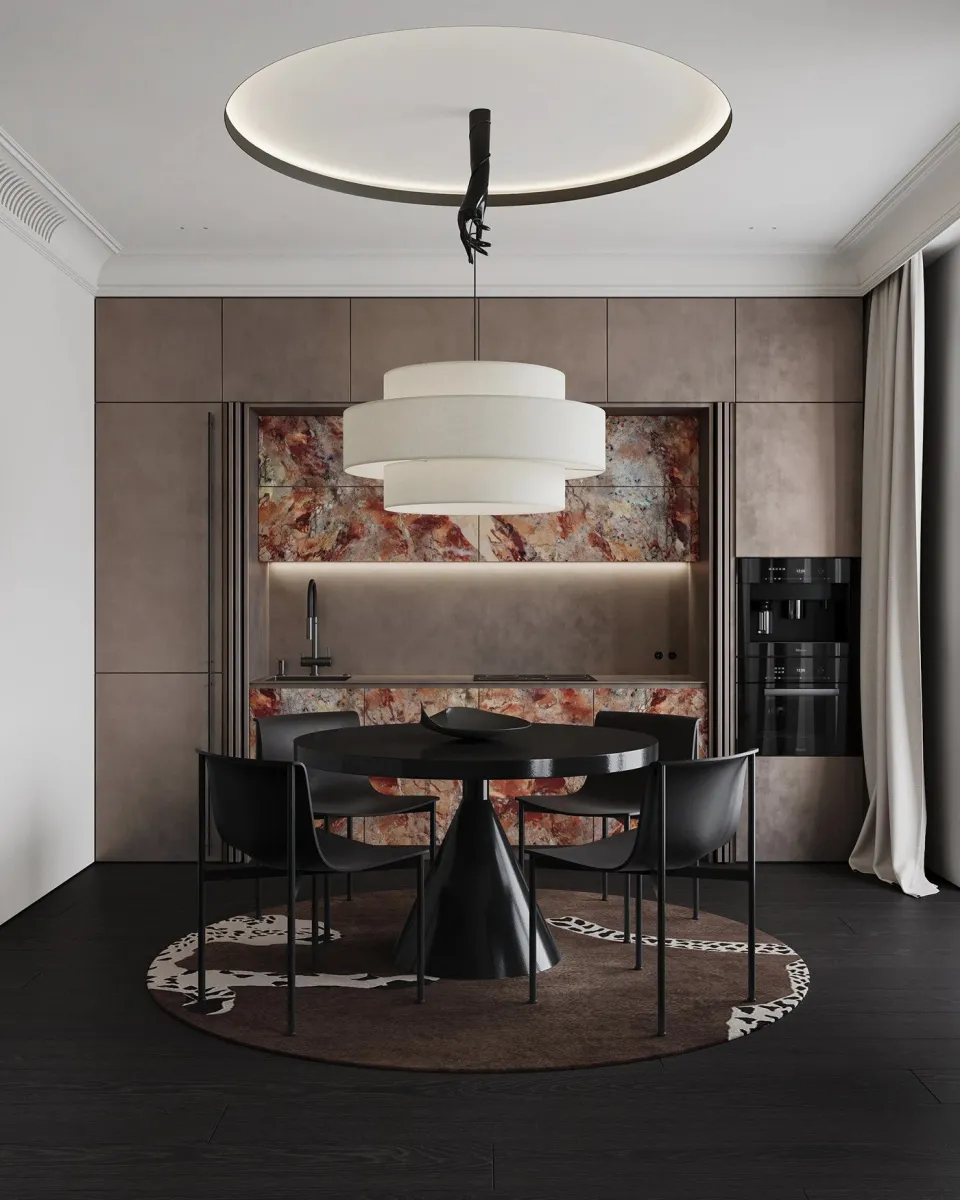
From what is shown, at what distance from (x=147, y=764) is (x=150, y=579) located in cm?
91

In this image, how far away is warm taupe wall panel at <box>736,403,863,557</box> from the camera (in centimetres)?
568

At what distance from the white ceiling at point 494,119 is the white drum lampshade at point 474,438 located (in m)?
1.01

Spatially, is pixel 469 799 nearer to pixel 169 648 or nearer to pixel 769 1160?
pixel 769 1160

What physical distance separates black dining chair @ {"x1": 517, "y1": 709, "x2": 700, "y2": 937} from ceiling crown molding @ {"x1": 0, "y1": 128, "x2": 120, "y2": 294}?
122 inches

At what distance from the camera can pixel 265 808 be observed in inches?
137

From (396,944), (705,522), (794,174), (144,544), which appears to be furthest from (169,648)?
(794,174)

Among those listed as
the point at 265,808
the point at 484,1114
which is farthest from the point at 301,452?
the point at 484,1114

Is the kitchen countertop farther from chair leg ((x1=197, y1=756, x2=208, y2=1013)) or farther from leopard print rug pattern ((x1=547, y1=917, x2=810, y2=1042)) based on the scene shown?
chair leg ((x1=197, y1=756, x2=208, y2=1013))

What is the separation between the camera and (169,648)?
18.5 ft

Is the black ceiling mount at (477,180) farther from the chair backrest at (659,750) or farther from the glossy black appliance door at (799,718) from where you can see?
the glossy black appliance door at (799,718)

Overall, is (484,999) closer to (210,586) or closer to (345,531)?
(210,586)

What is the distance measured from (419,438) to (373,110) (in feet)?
4.74

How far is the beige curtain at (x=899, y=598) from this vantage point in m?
5.14

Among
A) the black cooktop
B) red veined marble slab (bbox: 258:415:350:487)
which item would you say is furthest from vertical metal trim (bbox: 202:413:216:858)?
the black cooktop
